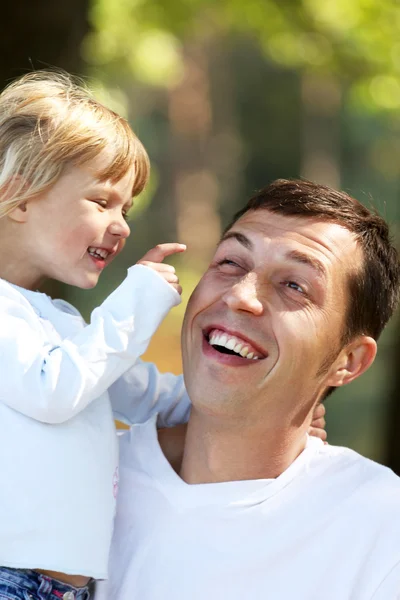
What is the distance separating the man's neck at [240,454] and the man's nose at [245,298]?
335 mm

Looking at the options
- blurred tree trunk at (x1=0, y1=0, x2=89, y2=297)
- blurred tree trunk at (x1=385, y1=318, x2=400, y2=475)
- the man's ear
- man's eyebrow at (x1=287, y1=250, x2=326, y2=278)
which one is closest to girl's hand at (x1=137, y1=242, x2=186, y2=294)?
man's eyebrow at (x1=287, y1=250, x2=326, y2=278)

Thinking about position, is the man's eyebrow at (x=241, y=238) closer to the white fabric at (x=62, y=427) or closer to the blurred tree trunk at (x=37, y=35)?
the white fabric at (x=62, y=427)

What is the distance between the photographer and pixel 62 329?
8.29 feet

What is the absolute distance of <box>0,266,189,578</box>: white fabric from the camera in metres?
2.26

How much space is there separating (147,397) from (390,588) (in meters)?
1.01

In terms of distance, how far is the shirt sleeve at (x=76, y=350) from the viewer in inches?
88.7

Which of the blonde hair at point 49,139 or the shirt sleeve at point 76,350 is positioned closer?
the shirt sleeve at point 76,350

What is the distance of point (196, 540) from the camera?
2.41 metres

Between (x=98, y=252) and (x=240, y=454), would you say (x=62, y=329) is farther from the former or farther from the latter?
(x=240, y=454)

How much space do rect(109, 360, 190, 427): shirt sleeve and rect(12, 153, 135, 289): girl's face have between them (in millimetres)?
423

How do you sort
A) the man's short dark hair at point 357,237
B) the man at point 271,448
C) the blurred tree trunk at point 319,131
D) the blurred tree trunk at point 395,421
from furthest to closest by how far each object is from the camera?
the blurred tree trunk at point 319,131, the blurred tree trunk at point 395,421, the man's short dark hair at point 357,237, the man at point 271,448

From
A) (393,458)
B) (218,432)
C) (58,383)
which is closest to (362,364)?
(218,432)

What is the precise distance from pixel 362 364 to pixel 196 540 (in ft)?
2.47

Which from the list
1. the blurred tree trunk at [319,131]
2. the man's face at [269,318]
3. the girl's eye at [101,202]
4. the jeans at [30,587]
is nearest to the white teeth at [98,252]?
the girl's eye at [101,202]
